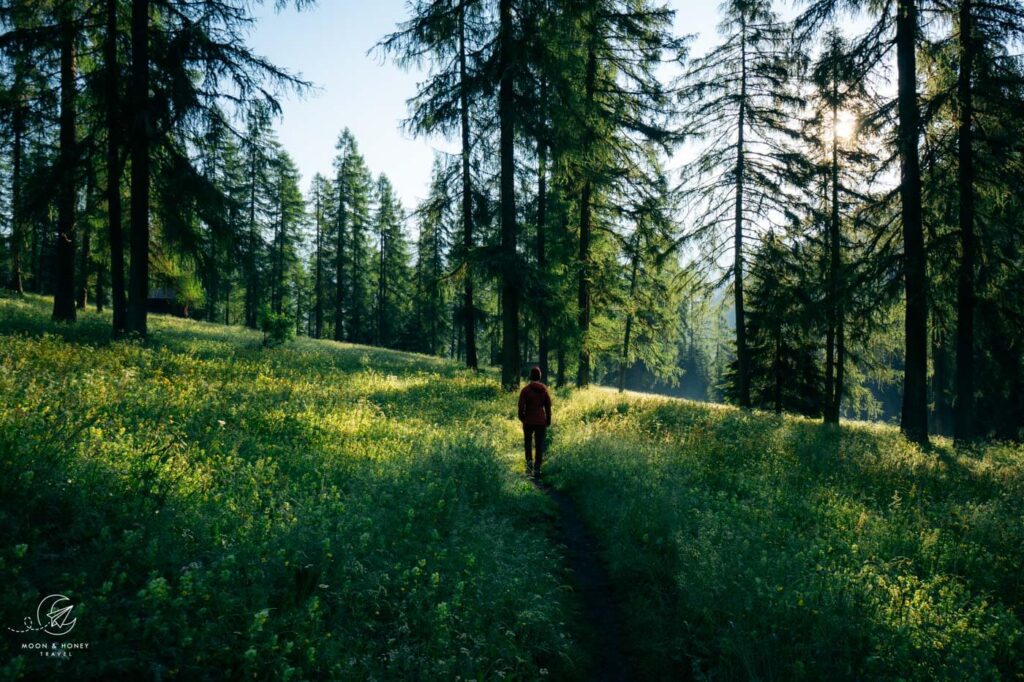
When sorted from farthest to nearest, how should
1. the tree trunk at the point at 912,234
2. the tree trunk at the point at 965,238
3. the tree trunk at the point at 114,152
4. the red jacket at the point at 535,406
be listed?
the tree trunk at the point at 965,238, the tree trunk at the point at 114,152, the tree trunk at the point at 912,234, the red jacket at the point at 535,406

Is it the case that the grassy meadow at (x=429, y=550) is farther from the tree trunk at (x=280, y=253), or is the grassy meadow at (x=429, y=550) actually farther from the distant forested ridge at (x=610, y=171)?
the tree trunk at (x=280, y=253)

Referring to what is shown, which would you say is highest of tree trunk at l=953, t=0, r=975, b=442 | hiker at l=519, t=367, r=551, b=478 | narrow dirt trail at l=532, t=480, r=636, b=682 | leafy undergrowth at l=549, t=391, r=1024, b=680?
tree trunk at l=953, t=0, r=975, b=442

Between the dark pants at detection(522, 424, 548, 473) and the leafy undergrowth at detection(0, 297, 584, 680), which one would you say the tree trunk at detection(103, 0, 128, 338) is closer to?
the leafy undergrowth at detection(0, 297, 584, 680)

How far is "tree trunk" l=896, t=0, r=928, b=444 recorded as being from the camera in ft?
39.4

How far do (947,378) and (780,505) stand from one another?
3561 centimetres

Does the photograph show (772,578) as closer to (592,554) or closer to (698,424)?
(592,554)

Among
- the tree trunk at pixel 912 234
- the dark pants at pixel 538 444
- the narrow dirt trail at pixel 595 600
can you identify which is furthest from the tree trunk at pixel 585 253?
the narrow dirt trail at pixel 595 600

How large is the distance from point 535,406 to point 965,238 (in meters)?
13.3

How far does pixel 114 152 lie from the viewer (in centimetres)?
1277

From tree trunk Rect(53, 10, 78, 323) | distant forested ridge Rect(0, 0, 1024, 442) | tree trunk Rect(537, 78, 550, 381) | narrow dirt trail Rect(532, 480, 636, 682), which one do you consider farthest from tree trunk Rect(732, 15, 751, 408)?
tree trunk Rect(53, 10, 78, 323)

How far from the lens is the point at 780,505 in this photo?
23.1 feet

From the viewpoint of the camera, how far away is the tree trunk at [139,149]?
40.5 ft

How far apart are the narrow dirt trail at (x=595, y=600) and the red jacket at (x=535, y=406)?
2139 millimetres

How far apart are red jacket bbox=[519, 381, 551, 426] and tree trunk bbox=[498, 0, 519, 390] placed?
5.74 meters
